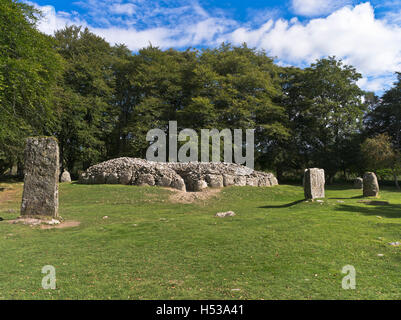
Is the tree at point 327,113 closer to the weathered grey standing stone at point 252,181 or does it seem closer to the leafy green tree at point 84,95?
the weathered grey standing stone at point 252,181

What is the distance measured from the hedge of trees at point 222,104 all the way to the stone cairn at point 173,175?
9.12 meters

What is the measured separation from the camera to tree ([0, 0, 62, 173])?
1565 centimetres

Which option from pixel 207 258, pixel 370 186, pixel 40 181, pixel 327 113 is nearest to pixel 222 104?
pixel 327 113

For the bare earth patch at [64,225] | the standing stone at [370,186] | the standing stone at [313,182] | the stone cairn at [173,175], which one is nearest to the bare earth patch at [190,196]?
the stone cairn at [173,175]

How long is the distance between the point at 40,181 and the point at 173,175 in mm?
10946

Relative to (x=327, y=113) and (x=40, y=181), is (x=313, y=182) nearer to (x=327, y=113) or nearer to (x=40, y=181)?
(x=40, y=181)

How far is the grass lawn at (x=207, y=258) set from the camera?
13.3 ft

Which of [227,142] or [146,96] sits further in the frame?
[146,96]

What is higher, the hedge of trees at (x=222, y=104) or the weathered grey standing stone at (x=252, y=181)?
the hedge of trees at (x=222, y=104)

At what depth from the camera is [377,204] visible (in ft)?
46.7

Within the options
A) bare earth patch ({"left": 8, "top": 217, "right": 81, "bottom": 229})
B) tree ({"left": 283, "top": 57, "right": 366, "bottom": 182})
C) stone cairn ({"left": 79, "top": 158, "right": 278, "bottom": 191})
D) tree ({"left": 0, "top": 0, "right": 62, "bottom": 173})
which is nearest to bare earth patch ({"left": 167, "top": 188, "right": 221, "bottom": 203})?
stone cairn ({"left": 79, "top": 158, "right": 278, "bottom": 191})

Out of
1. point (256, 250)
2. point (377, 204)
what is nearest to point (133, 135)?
point (377, 204)
